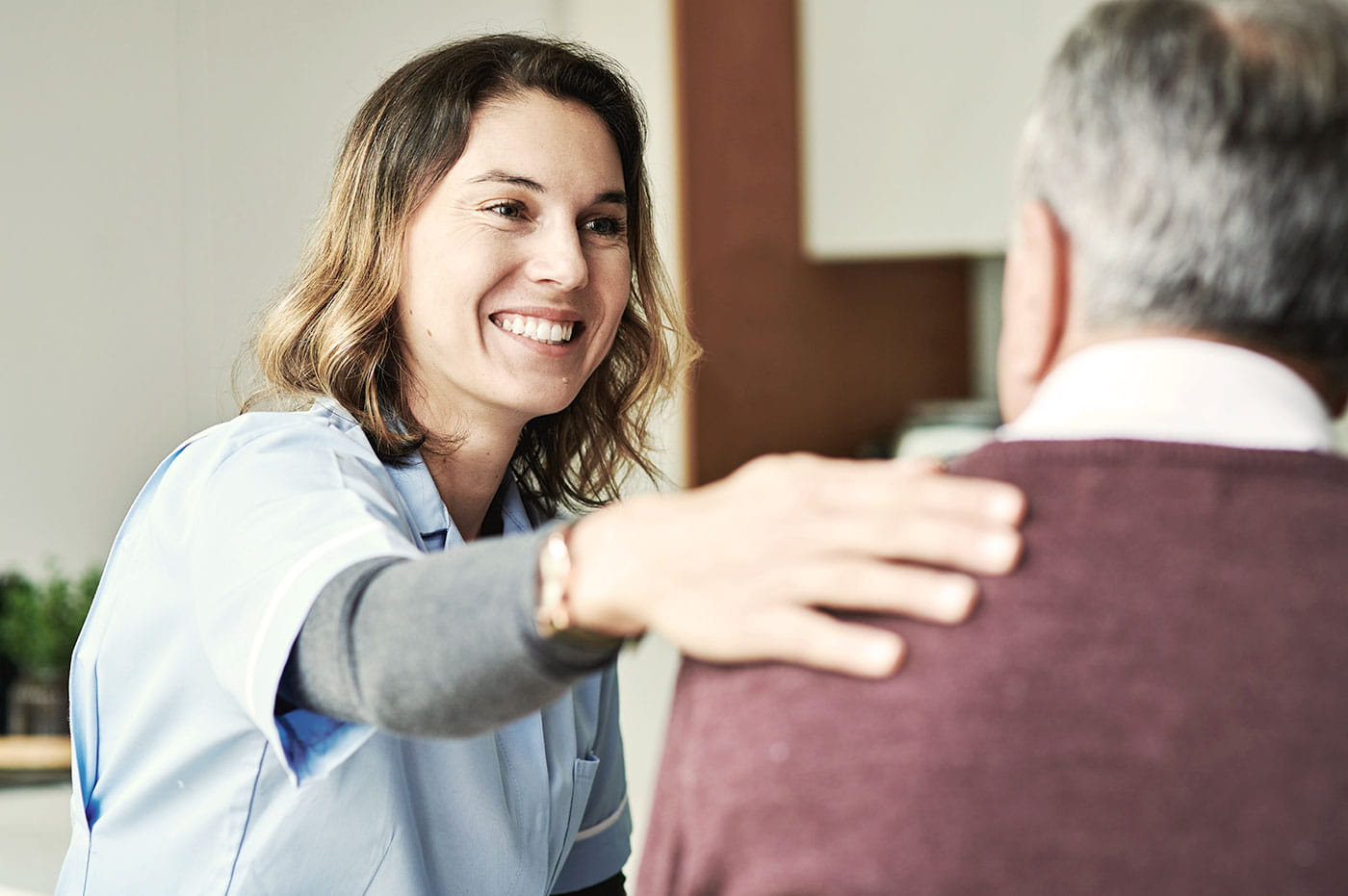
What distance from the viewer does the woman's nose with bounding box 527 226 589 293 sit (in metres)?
1.27

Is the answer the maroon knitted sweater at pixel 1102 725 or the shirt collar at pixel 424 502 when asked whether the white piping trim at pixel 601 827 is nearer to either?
the shirt collar at pixel 424 502

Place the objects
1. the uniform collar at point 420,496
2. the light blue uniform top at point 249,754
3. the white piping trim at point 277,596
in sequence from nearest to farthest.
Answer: the white piping trim at point 277,596, the light blue uniform top at point 249,754, the uniform collar at point 420,496

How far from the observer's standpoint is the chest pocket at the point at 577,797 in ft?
4.22

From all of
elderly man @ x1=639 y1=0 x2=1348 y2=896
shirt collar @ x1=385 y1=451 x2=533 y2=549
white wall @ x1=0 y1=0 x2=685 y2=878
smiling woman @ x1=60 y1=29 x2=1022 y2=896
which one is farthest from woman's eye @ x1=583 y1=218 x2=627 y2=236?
white wall @ x1=0 y1=0 x2=685 y2=878

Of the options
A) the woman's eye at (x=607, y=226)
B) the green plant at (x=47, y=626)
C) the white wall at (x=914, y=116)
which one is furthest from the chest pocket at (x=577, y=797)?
the white wall at (x=914, y=116)

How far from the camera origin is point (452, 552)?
72cm

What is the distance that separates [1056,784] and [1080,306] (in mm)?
220

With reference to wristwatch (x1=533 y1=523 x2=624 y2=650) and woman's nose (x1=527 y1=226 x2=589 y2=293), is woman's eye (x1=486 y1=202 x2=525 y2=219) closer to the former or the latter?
woman's nose (x1=527 y1=226 x2=589 y2=293)

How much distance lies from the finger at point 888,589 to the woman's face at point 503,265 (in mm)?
680

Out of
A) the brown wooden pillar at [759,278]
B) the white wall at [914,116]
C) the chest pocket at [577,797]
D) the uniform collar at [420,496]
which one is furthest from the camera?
the brown wooden pillar at [759,278]

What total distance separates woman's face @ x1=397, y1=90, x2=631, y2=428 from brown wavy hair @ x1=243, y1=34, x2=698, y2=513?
2 cm

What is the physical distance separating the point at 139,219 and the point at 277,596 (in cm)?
222

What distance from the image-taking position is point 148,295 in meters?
2.80

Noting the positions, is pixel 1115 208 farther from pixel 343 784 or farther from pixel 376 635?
pixel 343 784
